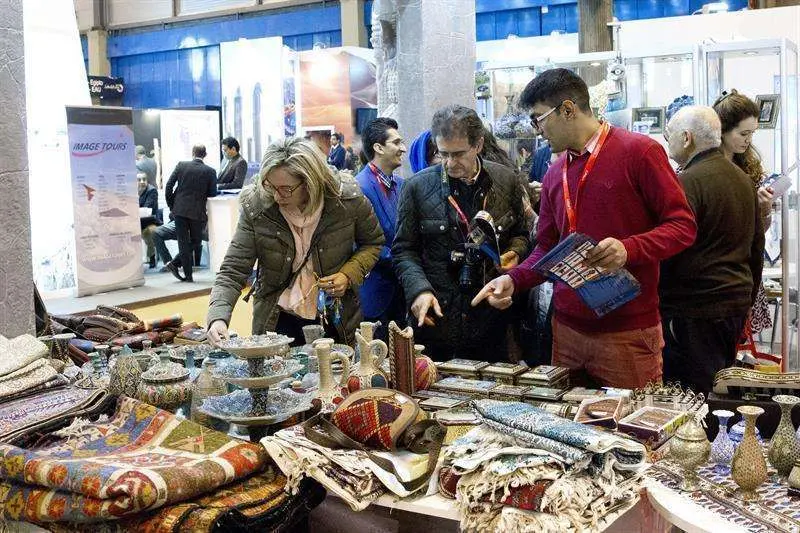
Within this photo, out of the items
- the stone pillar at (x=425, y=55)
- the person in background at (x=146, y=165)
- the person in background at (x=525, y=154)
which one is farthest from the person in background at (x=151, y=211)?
the person in background at (x=525, y=154)

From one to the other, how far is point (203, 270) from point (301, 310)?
30.1 ft

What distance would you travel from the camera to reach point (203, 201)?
11.0 meters

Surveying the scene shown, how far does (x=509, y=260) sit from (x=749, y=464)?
1570 millimetres

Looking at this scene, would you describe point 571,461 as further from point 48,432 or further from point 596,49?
point 596,49

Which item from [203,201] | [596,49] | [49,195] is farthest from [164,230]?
[596,49]

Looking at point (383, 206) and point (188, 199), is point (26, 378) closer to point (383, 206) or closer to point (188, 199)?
point (383, 206)

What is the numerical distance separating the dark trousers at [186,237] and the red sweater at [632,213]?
8555 mm

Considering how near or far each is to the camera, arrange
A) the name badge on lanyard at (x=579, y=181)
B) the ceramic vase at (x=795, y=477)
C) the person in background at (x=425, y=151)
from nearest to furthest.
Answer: the ceramic vase at (x=795, y=477) < the name badge on lanyard at (x=579, y=181) < the person in background at (x=425, y=151)

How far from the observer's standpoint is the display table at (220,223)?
11.1m

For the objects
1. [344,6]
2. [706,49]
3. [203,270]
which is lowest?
[203,270]

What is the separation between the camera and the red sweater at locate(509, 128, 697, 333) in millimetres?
2623

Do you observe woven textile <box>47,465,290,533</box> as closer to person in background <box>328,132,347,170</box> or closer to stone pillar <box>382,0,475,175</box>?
stone pillar <box>382,0,475,175</box>

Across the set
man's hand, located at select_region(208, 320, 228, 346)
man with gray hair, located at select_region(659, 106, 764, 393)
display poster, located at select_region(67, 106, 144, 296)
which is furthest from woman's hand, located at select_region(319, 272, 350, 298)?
display poster, located at select_region(67, 106, 144, 296)

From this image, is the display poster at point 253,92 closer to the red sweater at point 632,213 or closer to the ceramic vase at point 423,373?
the red sweater at point 632,213
